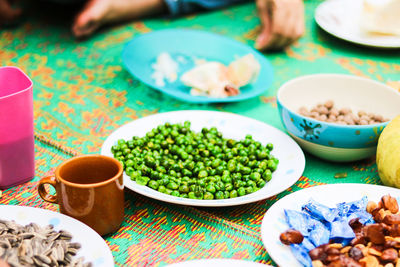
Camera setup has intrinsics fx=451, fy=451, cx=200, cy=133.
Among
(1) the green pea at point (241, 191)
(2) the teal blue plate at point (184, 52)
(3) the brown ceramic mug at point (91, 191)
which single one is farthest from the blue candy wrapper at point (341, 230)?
(2) the teal blue plate at point (184, 52)

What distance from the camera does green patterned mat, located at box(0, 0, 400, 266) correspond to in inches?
36.4

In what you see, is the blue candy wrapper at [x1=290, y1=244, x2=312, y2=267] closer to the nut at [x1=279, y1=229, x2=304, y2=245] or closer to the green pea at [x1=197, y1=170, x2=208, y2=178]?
the nut at [x1=279, y1=229, x2=304, y2=245]

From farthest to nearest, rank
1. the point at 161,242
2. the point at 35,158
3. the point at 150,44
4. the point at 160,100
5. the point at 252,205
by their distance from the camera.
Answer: the point at 150,44
the point at 160,100
the point at 35,158
the point at 252,205
the point at 161,242

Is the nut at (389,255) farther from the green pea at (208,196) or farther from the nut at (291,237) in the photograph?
the green pea at (208,196)

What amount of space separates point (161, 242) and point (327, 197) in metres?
0.36

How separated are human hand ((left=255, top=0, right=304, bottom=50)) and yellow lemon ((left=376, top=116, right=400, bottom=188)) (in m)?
0.78

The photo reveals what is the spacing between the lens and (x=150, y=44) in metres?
1.68

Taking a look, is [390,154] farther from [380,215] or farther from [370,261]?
[370,261]

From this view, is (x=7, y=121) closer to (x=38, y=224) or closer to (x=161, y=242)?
(x=38, y=224)

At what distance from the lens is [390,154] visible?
100cm

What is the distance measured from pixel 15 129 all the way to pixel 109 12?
3.49ft

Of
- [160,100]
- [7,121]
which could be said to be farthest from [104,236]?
[160,100]

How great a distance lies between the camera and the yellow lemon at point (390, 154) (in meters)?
0.99

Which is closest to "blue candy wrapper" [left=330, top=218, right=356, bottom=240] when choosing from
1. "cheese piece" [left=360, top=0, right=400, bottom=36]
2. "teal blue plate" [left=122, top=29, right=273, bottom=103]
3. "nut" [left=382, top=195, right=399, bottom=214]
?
"nut" [left=382, top=195, right=399, bottom=214]
